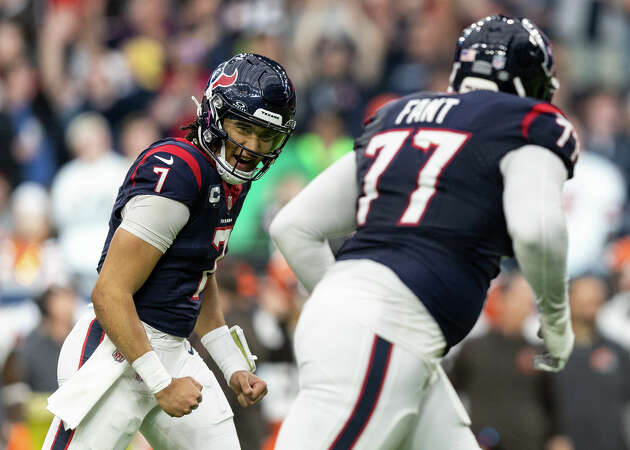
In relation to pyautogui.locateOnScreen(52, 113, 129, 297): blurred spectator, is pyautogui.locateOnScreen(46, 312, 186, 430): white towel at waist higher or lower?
higher

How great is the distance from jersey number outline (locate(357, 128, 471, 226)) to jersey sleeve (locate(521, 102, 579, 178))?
0.59 feet

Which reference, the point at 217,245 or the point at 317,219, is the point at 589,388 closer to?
the point at 217,245

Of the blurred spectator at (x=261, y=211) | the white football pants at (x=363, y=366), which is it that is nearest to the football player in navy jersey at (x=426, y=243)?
the white football pants at (x=363, y=366)

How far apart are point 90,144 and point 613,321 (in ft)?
15.1

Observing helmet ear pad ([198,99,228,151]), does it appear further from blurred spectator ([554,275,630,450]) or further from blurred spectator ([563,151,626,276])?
blurred spectator ([563,151,626,276])

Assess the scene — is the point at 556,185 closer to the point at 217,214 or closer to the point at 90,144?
the point at 217,214

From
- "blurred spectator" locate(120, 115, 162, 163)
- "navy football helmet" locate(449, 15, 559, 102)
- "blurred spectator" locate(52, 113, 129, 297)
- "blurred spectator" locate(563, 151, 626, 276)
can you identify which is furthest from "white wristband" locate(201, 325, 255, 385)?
"blurred spectator" locate(563, 151, 626, 276)

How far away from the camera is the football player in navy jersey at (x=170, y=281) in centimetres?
370

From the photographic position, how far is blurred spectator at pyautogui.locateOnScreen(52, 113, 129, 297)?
9.84 meters

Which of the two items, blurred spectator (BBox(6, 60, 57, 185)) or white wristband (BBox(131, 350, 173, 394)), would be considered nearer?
white wristband (BBox(131, 350, 173, 394))

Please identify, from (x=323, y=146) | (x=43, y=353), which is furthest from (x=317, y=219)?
(x=323, y=146)

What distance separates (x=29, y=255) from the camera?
9398 millimetres

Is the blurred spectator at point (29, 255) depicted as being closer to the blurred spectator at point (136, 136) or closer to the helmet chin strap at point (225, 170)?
the blurred spectator at point (136, 136)

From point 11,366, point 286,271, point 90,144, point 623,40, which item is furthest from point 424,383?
point 623,40
